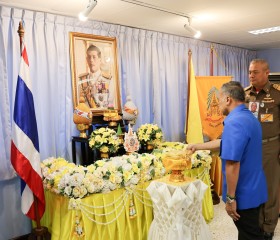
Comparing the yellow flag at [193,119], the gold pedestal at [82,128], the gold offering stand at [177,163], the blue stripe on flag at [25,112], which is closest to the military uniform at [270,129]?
the gold offering stand at [177,163]

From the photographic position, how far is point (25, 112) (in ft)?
8.05

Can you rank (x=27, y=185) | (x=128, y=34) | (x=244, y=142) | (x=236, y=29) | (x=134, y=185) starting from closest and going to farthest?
(x=244, y=142), (x=27, y=185), (x=134, y=185), (x=128, y=34), (x=236, y=29)

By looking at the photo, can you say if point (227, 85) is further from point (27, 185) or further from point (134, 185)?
point (27, 185)

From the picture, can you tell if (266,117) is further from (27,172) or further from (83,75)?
(27,172)

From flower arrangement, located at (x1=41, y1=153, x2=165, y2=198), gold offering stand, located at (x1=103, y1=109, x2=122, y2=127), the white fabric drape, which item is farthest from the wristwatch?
the white fabric drape

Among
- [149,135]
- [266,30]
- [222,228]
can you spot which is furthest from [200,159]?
[266,30]

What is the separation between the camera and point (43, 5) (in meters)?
2.80

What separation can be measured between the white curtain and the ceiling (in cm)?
15

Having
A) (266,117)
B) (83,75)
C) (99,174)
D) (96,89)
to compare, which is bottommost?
(99,174)

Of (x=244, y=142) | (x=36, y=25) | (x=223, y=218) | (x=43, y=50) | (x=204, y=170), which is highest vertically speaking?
(x=36, y=25)

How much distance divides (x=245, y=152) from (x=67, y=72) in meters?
2.10

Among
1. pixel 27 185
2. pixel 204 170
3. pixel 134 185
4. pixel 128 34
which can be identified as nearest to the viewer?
pixel 27 185

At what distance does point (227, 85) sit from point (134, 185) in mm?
1246

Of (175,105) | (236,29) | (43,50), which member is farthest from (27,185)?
(236,29)
